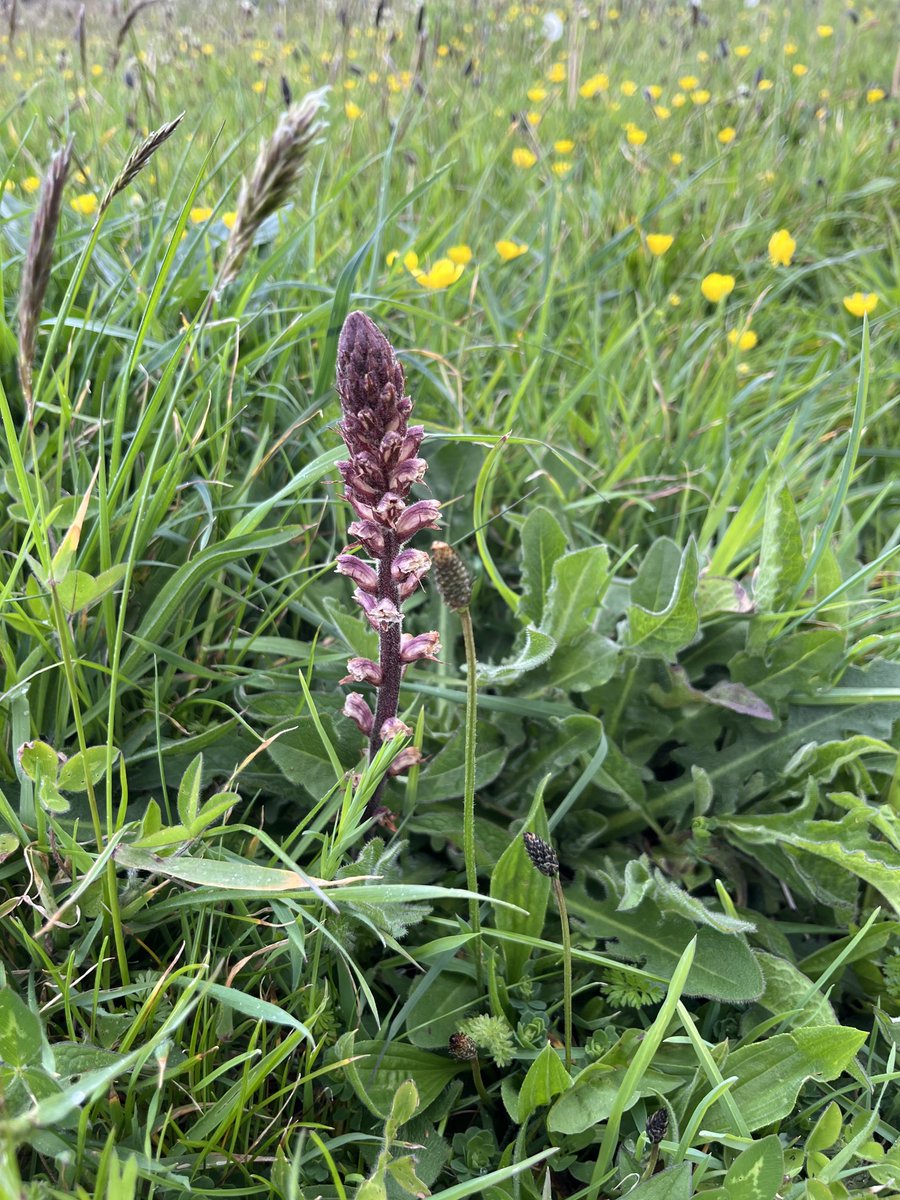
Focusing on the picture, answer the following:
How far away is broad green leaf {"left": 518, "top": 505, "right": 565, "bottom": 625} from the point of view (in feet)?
6.37

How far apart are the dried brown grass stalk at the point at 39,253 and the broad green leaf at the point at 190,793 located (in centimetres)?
59

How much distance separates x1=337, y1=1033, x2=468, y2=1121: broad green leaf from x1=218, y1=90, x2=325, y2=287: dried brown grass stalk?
4.43 feet

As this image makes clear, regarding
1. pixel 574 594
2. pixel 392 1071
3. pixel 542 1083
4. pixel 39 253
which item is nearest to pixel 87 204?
pixel 39 253

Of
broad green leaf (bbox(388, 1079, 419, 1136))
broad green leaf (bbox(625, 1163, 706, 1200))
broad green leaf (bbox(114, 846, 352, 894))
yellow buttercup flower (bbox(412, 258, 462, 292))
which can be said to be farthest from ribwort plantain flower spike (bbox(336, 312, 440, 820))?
yellow buttercup flower (bbox(412, 258, 462, 292))

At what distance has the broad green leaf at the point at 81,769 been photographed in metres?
1.31

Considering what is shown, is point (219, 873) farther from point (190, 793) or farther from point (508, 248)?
point (508, 248)

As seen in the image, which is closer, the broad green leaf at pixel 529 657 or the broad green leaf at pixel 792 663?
the broad green leaf at pixel 529 657

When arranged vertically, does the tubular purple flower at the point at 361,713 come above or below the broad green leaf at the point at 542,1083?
above

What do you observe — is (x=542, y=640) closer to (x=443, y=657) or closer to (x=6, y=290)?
(x=443, y=657)

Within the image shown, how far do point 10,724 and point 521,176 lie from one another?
11.1ft

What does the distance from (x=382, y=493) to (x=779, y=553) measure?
1.04 metres

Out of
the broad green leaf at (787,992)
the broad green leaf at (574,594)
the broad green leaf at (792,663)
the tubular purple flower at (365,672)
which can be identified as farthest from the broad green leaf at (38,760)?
the broad green leaf at (792,663)

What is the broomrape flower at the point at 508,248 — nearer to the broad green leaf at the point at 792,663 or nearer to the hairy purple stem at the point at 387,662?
the broad green leaf at the point at 792,663

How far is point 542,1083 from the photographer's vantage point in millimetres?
1300
